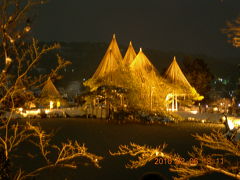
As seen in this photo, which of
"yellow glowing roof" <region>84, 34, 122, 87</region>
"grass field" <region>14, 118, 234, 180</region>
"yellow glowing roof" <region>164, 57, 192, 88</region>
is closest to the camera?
"grass field" <region>14, 118, 234, 180</region>

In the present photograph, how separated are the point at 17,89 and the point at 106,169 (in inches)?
185

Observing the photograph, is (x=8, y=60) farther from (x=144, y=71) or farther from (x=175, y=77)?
(x=175, y=77)

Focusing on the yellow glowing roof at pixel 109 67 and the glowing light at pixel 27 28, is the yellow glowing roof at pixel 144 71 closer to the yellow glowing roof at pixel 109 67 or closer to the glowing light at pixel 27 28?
the yellow glowing roof at pixel 109 67

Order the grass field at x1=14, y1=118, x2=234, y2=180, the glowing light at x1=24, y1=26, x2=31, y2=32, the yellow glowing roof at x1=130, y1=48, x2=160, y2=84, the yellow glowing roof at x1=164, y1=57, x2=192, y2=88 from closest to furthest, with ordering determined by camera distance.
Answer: the glowing light at x1=24, y1=26, x2=31, y2=32, the grass field at x1=14, y1=118, x2=234, y2=180, the yellow glowing roof at x1=130, y1=48, x2=160, y2=84, the yellow glowing roof at x1=164, y1=57, x2=192, y2=88

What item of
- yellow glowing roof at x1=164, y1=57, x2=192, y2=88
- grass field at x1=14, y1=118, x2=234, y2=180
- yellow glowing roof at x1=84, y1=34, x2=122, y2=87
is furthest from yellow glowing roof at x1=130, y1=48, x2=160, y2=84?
grass field at x1=14, y1=118, x2=234, y2=180

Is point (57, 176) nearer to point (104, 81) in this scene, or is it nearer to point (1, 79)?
point (1, 79)

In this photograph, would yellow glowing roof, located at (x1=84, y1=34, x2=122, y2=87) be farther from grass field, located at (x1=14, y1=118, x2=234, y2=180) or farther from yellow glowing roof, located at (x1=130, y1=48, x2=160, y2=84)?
grass field, located at (x1=14, y1=118, x2=234, y2=180)

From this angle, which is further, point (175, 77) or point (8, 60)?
point (175, 77)

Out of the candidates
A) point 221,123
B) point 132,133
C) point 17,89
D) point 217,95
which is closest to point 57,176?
point 17,89

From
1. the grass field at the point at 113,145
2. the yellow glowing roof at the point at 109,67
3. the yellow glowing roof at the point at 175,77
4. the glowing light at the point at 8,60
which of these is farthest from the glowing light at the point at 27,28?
the yellow glowing roof at the point at 175,77

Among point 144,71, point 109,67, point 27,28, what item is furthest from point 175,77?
point 27,28

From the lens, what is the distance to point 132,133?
1324cm

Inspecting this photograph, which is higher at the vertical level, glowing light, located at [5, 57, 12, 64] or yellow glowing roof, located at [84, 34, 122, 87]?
yellow glowing roof, located at [84, 34, 122, 87]

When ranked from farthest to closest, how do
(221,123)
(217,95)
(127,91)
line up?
(217,95)
(127,91)
(221,123)
